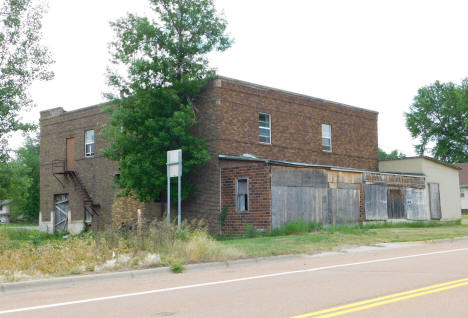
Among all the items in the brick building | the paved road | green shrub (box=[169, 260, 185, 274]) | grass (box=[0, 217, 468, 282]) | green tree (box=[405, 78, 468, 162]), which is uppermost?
green tree (box=[405, 78, 468, 162])

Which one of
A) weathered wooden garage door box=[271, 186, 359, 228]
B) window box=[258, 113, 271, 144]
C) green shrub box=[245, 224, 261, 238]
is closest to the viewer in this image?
green shrub box=[245, 224, 261, 238]

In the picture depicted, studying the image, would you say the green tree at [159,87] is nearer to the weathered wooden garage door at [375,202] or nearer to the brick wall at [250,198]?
the brick wall at [250,198]

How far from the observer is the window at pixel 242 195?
25484 millimetres

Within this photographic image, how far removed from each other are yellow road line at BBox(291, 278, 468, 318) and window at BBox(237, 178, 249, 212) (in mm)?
16022

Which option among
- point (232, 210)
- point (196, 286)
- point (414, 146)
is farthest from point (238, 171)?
point (414, 146)

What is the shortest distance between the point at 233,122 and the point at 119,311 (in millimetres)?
20438

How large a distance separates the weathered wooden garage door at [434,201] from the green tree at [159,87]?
50.0 ft

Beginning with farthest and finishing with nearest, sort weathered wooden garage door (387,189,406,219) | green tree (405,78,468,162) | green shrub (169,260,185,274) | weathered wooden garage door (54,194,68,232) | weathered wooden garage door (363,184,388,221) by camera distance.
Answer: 1. green tree (405,78,468,162)
2. weathered wooden garage door (54,194,68,232)
3. weathered wooden garage door (387,189,406,219)
4. weathered wooden garage door (363,184,388,221)
5. green shrub (169,260,185,274)

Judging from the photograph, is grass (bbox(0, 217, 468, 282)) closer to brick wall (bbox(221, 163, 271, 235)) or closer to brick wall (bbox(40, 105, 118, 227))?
brick wall (bbox(221, 163, 271, 235))

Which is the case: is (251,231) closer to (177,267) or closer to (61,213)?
(177,267)

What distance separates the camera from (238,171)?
85.0 ft

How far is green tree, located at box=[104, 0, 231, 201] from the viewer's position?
26156mm

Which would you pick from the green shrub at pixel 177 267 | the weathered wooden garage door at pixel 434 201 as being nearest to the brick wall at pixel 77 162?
the weathered wooden garage door at pixel 434 201

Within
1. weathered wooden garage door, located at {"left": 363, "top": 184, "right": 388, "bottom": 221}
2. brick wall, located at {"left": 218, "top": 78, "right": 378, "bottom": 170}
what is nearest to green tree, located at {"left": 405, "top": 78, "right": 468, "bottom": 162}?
brick wall, located at {"left": 218, "top": 78, "right": 378, "bottom": 170}
